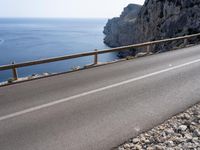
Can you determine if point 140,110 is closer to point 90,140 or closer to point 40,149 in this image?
point 90,140

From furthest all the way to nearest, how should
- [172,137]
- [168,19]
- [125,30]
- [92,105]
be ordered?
[125,30], [168,19], [92,105], [172,137]

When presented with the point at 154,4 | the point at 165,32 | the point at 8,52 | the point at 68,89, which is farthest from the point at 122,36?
the point at 68,89

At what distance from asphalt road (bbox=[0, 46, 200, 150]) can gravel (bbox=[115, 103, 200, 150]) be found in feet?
0.83

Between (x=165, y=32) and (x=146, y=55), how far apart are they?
2269 cm

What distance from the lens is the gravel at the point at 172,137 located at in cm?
483

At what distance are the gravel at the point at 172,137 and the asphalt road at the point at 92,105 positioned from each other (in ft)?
0.83

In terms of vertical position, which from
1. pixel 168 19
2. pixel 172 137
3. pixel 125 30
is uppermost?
pixel 168 19

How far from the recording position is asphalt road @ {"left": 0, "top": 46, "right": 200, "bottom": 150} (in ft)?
17.7

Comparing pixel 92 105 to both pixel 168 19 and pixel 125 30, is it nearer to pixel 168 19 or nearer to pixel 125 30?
pixel 168 19

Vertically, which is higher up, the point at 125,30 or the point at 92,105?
the point at 92,105

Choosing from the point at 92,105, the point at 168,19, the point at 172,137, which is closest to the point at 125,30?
the point at 168,19

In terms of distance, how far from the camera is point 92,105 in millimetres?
7059

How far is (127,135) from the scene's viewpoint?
5.48 m

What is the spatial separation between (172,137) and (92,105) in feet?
8.92
